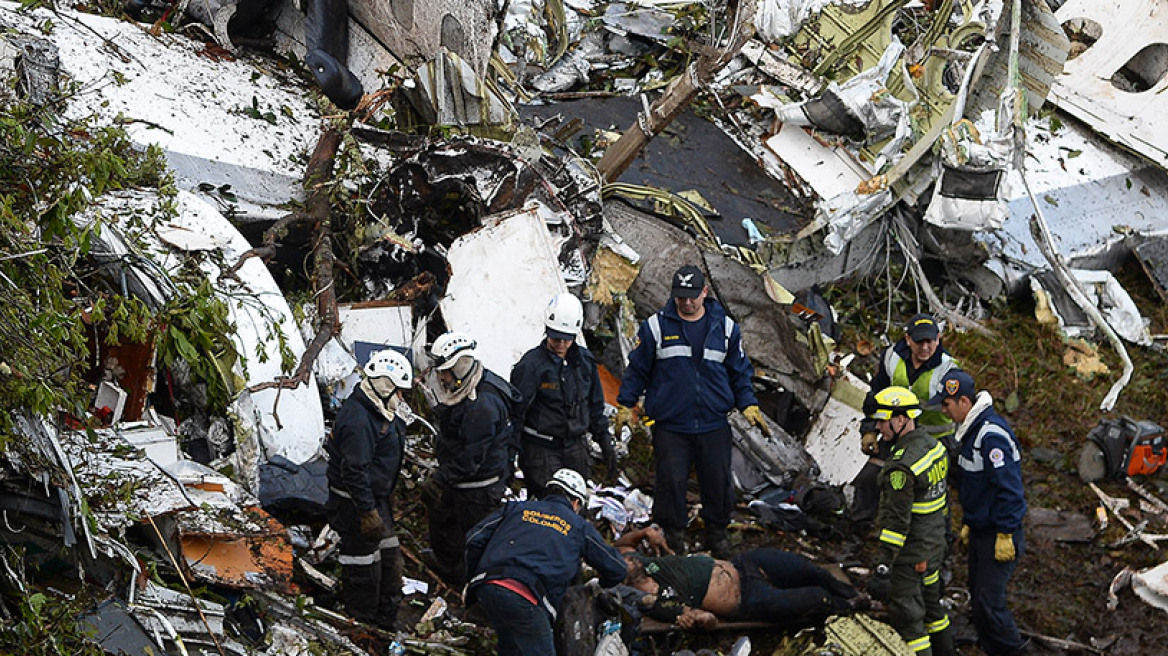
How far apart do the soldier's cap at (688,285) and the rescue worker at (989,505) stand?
1.36 metres

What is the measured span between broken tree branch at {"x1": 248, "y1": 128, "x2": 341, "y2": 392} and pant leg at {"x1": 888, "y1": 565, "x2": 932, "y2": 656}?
346 centimetres

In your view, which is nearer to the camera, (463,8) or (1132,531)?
(1132,531)

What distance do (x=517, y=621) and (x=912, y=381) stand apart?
115 inches

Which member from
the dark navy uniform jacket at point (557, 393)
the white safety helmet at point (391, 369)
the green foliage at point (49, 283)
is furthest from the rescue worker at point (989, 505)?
the green foliage at point (49, 283)

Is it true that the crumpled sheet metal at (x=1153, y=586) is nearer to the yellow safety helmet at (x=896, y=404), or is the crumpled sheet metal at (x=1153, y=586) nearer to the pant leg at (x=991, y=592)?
the pant leg at (x=991, y=592)

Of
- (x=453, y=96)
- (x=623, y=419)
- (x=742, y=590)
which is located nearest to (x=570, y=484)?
(x=742, y=590)

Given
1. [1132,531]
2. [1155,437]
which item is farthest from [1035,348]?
[1132,531]

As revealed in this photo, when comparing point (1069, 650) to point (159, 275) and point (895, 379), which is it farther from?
point (159, 275)

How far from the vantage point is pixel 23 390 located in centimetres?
377

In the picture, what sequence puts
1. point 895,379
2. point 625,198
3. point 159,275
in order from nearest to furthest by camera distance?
point 159,275 < point 895,379 < point 625,198

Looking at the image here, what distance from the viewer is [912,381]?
6.60 m

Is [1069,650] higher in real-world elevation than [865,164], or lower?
lower

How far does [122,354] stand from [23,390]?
2.47m

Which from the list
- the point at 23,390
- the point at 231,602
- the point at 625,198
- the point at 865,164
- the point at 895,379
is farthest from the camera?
the point at 865,164
